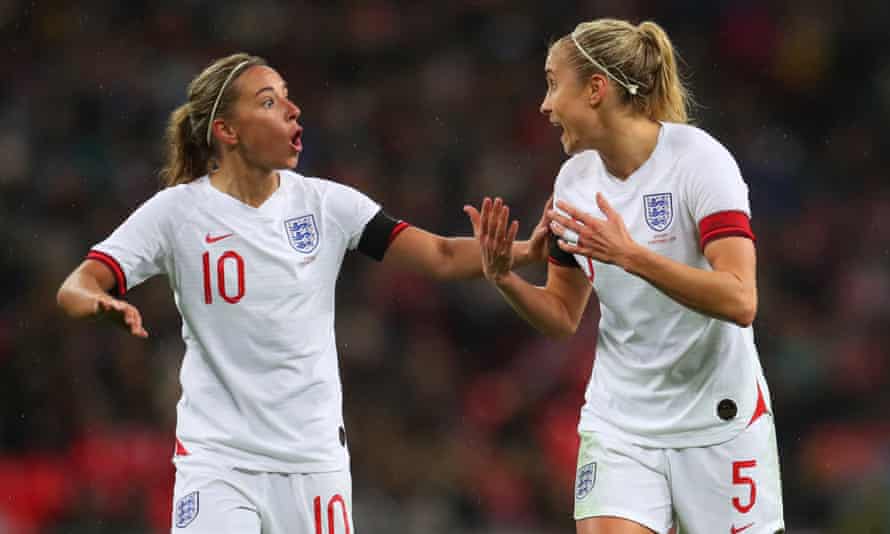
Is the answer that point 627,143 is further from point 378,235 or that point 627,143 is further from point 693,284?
point 378,235

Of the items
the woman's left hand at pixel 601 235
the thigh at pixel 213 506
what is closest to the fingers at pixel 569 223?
the woman's left hand at pixel 601 235

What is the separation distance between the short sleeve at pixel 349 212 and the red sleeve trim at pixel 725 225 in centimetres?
129

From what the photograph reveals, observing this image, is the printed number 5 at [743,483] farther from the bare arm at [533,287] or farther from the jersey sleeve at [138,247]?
the jersey sleeve at [138,247]

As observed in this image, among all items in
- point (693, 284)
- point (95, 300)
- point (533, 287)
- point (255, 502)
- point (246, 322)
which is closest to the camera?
point (693, 284)

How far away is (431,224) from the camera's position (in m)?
11.3

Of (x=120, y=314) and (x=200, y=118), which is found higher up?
(x=200, y=118)

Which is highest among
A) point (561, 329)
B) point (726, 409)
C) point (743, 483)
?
point (561, 329)

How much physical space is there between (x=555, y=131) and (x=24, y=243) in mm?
4419

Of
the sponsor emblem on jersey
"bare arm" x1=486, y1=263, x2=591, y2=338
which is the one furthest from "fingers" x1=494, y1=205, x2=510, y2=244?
the sponsor emblem on jersey

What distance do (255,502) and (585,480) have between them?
3.63 ft

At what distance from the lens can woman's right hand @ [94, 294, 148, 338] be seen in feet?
14.8

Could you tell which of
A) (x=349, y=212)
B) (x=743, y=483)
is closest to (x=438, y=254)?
(x=349, y=212)

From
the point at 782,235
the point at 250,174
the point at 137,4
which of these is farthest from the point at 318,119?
the point at 250,174

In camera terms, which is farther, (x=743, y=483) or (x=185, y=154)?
(x=185, y=154)
